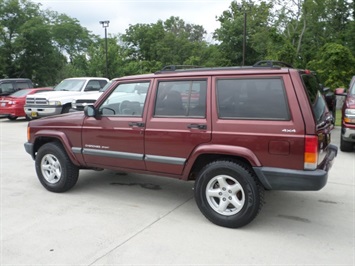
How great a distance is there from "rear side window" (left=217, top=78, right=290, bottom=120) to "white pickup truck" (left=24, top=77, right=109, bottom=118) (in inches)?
390

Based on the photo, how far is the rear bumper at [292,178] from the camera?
3.45 metres

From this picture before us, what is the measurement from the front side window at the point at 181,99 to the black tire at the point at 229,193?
2.23 feet

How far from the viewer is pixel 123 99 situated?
465cm

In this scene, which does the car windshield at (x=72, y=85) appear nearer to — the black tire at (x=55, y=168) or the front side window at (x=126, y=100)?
the black tire at (x=55, y=168)

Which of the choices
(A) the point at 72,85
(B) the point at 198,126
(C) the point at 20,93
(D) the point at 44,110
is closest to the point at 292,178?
(B) the point at 198,126

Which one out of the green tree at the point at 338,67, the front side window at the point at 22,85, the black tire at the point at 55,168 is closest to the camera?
the black tire at the point at 55,168

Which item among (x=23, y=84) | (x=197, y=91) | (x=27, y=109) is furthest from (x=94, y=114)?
(x=23, y=84)

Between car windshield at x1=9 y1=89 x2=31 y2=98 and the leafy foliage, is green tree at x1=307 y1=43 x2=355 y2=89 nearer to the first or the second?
the leafy foliage

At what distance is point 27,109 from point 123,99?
9.78m

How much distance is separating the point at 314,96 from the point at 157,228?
2.31 meters

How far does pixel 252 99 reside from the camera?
375cm

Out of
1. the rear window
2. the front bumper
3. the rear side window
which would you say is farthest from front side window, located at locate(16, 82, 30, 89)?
the rear window

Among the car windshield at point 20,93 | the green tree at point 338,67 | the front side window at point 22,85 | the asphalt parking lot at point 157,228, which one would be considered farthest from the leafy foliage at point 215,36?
the asphalt parking lot at point 157,228

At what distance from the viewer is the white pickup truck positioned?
12554 millimetres
